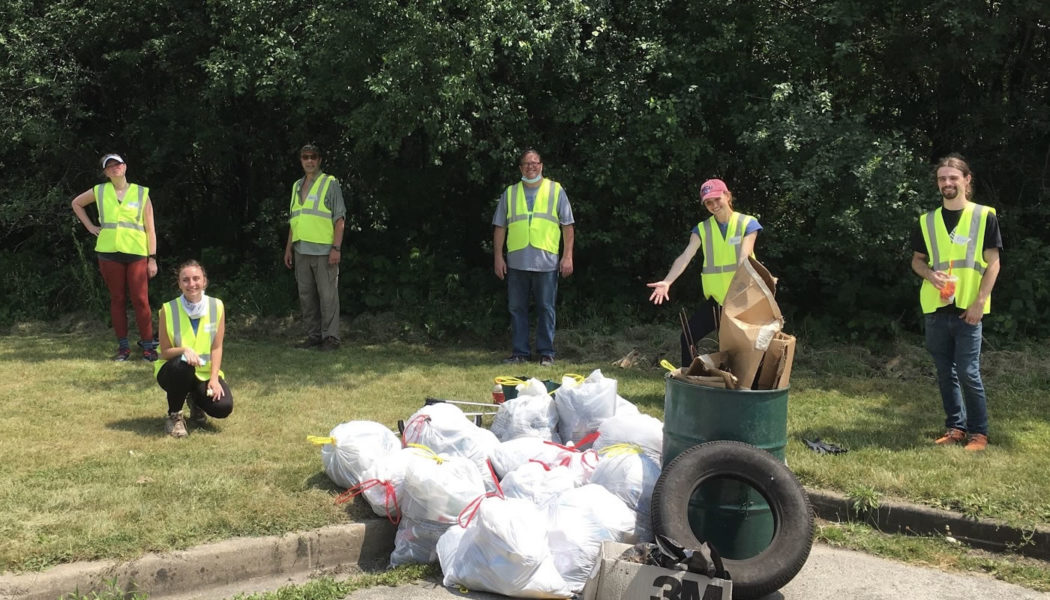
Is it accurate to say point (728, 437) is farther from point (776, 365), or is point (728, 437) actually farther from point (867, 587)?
point (867, 587)

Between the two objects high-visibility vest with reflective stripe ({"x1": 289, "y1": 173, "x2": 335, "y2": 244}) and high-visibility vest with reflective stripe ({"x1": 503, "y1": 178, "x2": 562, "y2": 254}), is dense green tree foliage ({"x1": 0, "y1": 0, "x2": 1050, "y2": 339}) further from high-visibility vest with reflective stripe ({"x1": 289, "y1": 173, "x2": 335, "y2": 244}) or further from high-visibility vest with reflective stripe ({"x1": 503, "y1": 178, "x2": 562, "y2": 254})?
high-visibility vest with reflective stripe ({"x1": 503, "y1": 178, "x2": 562, "y2": 254})

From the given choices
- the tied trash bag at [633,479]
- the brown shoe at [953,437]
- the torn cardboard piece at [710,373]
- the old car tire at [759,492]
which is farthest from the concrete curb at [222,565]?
the brown shoe at [953,437]

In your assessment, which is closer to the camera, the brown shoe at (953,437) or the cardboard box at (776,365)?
the cardboard box at (776,365)

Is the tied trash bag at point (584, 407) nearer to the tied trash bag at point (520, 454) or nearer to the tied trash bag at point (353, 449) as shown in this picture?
the tied trash bag at point (520, 454)

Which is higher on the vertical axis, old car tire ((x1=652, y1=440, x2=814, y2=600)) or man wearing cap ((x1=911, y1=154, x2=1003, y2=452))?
man wearing cap ((x1=911, y1=154, x2=1003, y2=452))

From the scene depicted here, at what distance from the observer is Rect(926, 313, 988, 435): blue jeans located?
5734 mm

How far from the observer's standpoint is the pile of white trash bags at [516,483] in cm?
408

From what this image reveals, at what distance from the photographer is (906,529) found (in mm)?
4820

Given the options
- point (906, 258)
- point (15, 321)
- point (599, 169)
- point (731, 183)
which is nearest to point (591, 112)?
point (599, 169)

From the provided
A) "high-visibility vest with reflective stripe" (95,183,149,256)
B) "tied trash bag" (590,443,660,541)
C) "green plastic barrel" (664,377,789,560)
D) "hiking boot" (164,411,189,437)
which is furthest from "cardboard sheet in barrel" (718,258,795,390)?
"high-visibility vest with reflective stripe" (95,183,149,256)

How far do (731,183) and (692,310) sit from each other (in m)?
1.53

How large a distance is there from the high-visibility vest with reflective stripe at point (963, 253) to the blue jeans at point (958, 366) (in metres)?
0.12

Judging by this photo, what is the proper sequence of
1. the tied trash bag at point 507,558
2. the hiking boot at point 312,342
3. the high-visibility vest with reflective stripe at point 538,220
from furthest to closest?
the hiking boot at point 312,342, the high-visibility vest with reflective stripe at point 538,220, the tied trash bag at point 507,558

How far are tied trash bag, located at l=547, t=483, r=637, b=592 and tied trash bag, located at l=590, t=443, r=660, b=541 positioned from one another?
84mm
